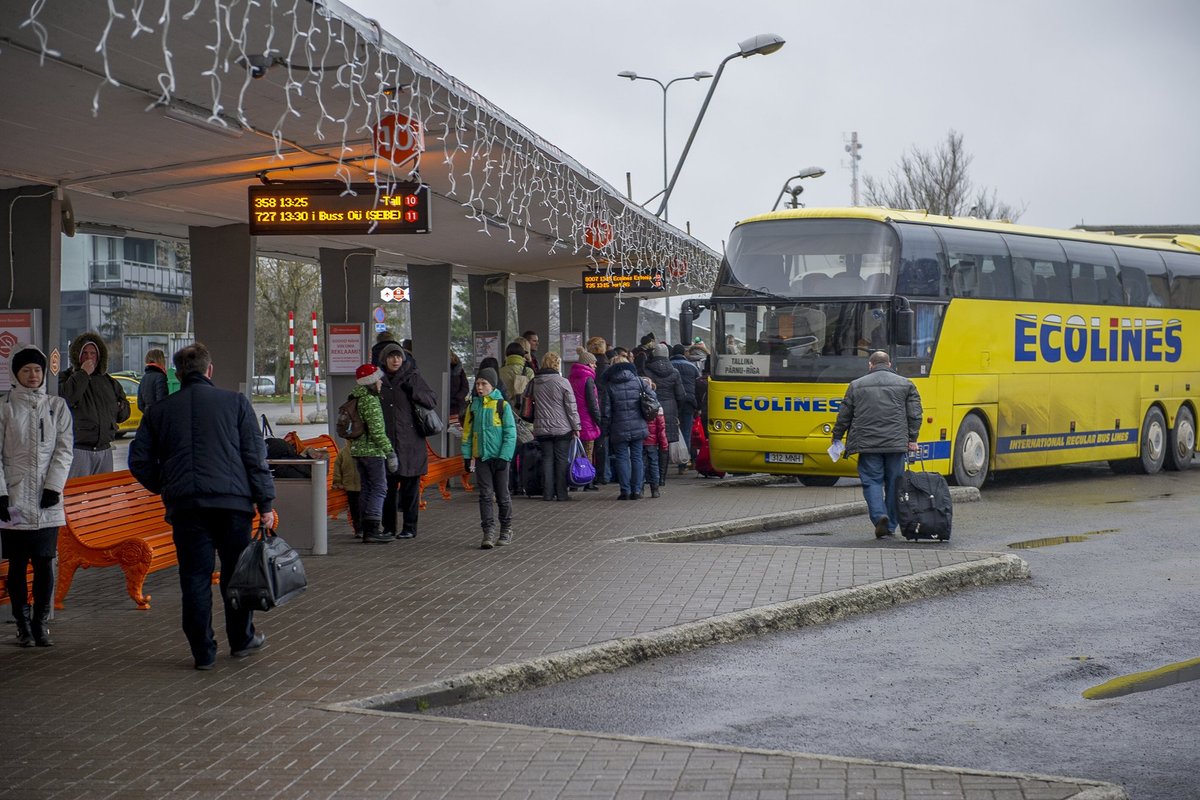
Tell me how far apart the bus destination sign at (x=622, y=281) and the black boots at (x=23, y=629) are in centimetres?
1802

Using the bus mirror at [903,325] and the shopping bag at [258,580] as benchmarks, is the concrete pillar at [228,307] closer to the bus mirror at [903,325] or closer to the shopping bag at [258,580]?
the bus mirror at [903,325]

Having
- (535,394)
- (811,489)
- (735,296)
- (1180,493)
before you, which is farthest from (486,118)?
(1180,493)

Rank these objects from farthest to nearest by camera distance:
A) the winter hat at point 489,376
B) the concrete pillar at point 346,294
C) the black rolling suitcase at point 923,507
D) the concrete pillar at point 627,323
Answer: the concrete pillar at point 627,323 < the concrete pillar at point 346,294 < the black rolling suitcase at point 923,507 < the winter hat at point 489,376

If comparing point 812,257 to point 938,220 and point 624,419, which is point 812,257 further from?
point 624,419

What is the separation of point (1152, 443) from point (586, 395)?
11.1 meters

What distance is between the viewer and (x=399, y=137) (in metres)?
11.4

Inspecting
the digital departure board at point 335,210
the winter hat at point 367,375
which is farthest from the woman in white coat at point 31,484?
the winter hat at point 367,375

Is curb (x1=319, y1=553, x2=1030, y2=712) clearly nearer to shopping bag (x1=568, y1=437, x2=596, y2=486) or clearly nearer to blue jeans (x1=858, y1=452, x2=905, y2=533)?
blue jeans (x1=858, y1=452, x2=905, y2=533)

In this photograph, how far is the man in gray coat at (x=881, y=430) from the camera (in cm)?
1421

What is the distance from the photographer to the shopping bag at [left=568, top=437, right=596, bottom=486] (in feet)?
58.4

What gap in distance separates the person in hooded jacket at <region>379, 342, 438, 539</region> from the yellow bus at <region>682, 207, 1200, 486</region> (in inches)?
261

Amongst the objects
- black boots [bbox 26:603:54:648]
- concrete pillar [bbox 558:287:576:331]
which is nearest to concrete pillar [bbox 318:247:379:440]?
black boots [bbox 26:603:54:648]

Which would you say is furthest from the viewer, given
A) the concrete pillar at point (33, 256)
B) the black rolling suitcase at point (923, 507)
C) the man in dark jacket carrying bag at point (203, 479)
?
the black rolling suitcase at point (923, 507)

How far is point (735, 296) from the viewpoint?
1969 centimetres
